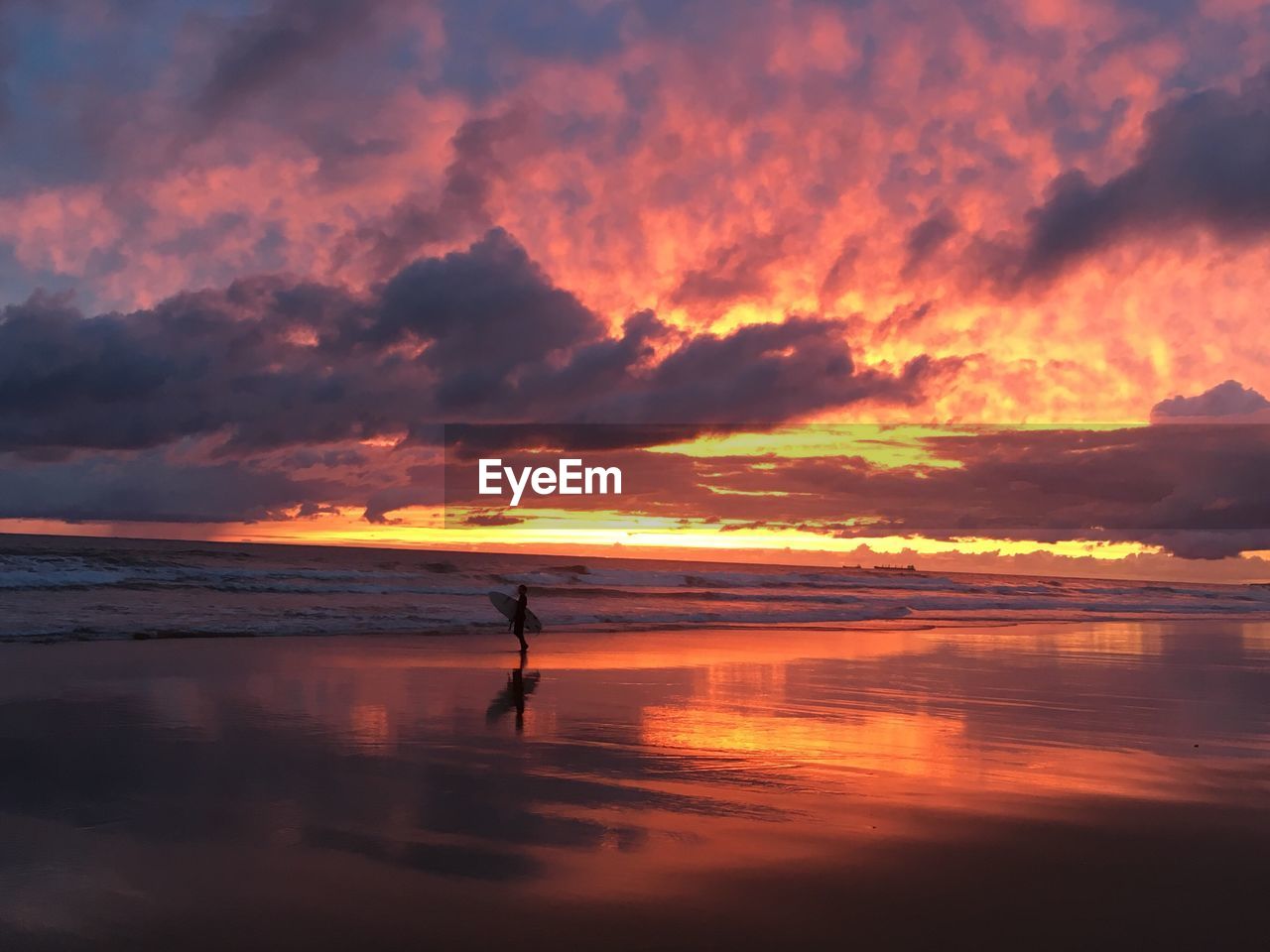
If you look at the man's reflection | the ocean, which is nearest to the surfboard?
the ocean

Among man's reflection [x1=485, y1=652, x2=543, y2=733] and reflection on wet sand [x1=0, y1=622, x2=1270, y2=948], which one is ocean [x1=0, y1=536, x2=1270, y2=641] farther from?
reflection on wet sand [x1=0, y1=622, x2=1270, y2=948]

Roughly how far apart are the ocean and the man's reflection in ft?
35.5

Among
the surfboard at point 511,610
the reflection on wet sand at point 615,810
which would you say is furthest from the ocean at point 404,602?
the reflection on wet sand at point 615,810

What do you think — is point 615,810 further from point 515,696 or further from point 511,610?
point 511,610

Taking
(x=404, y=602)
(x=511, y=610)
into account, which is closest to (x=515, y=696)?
(x=511, y=610)

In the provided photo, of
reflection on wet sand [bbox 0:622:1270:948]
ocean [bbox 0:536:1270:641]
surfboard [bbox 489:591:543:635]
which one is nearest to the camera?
reflection on wet sand [bbox 0:622:1270:948]

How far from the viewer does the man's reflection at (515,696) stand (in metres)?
15.0

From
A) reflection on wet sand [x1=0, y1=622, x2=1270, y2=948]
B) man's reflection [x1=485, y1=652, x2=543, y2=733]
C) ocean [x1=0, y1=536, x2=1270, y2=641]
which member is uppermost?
ocean [x1=0, y1=536, x2=1270, y2=641]

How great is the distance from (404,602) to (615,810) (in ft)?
118

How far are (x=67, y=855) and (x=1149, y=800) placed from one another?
9811 mm

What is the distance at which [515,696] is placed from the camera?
17328mm

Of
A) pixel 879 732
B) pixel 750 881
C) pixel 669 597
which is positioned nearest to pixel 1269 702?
pixel 879 732

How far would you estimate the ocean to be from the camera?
30953 millimetres

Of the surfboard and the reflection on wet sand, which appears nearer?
the reflection on wet sand
